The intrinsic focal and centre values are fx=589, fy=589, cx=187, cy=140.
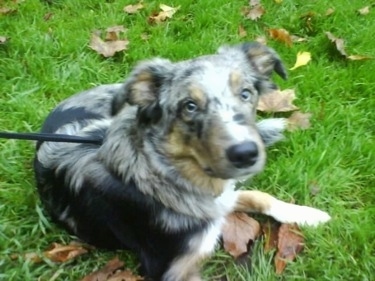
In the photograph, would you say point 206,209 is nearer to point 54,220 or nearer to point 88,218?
point 88,218

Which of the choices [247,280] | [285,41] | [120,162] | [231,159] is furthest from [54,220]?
[285,41]

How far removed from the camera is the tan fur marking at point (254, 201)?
352 cm

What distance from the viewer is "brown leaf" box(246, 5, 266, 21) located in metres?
5.12

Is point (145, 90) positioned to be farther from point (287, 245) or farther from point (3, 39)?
point (3, 39)

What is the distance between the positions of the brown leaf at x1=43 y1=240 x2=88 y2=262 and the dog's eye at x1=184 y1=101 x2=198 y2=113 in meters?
1.17

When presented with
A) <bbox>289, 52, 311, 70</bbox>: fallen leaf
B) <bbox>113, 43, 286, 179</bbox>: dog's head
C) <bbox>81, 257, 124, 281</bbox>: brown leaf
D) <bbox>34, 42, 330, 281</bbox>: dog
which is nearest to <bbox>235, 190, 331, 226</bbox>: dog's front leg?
<bbox>34, 42, 330, 281</bbox>: dog

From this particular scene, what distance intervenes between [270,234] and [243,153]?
1.09 m

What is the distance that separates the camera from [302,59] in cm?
459

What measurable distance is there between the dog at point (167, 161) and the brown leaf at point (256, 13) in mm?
1950

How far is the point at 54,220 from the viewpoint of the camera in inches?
139

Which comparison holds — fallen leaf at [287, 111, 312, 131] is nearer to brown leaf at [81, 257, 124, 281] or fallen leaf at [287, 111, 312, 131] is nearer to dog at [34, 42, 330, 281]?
dog at [34, 42, 330, 281]

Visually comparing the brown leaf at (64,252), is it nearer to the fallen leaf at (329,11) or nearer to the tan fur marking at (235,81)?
the tan fur marking at (235,81)

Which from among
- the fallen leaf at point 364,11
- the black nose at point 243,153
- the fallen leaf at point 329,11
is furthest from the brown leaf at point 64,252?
the fallen leaf at point 364,11

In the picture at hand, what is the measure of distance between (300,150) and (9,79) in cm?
233
